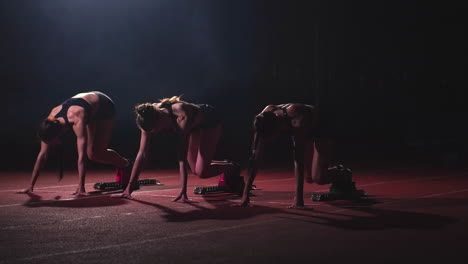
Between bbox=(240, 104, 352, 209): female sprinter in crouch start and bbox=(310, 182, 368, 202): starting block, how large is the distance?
12.4 inches

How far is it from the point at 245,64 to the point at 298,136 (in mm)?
14968

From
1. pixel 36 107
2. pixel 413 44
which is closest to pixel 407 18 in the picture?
pixel 413 44

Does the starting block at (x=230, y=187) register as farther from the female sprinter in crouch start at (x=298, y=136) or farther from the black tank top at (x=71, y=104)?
the black tank top at (x=71, y=104)

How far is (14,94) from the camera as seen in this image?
20719 millimetres

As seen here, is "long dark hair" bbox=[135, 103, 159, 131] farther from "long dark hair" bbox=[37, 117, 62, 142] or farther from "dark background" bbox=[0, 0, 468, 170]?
"dark background" bbox=[0, 0, 468, 170]

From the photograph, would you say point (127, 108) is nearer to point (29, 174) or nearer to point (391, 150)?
point (29, 174)

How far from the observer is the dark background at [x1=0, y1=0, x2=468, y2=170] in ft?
67.1

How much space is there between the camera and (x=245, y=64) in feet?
73.0

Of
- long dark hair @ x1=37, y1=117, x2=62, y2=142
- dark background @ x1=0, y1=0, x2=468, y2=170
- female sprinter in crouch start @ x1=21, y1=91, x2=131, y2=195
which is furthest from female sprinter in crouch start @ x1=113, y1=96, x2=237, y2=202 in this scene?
dark background @ x1=0, y1=0, x2=468, y2=170

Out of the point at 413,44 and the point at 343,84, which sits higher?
the point at 413,44

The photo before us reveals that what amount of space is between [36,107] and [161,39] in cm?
500

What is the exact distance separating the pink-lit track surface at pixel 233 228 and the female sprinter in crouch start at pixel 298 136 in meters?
0.39

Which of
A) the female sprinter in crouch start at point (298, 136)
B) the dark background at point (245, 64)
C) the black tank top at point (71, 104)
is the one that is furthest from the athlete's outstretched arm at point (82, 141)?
the dark background at point (245, 64)

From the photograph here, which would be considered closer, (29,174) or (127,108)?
(29,174)
